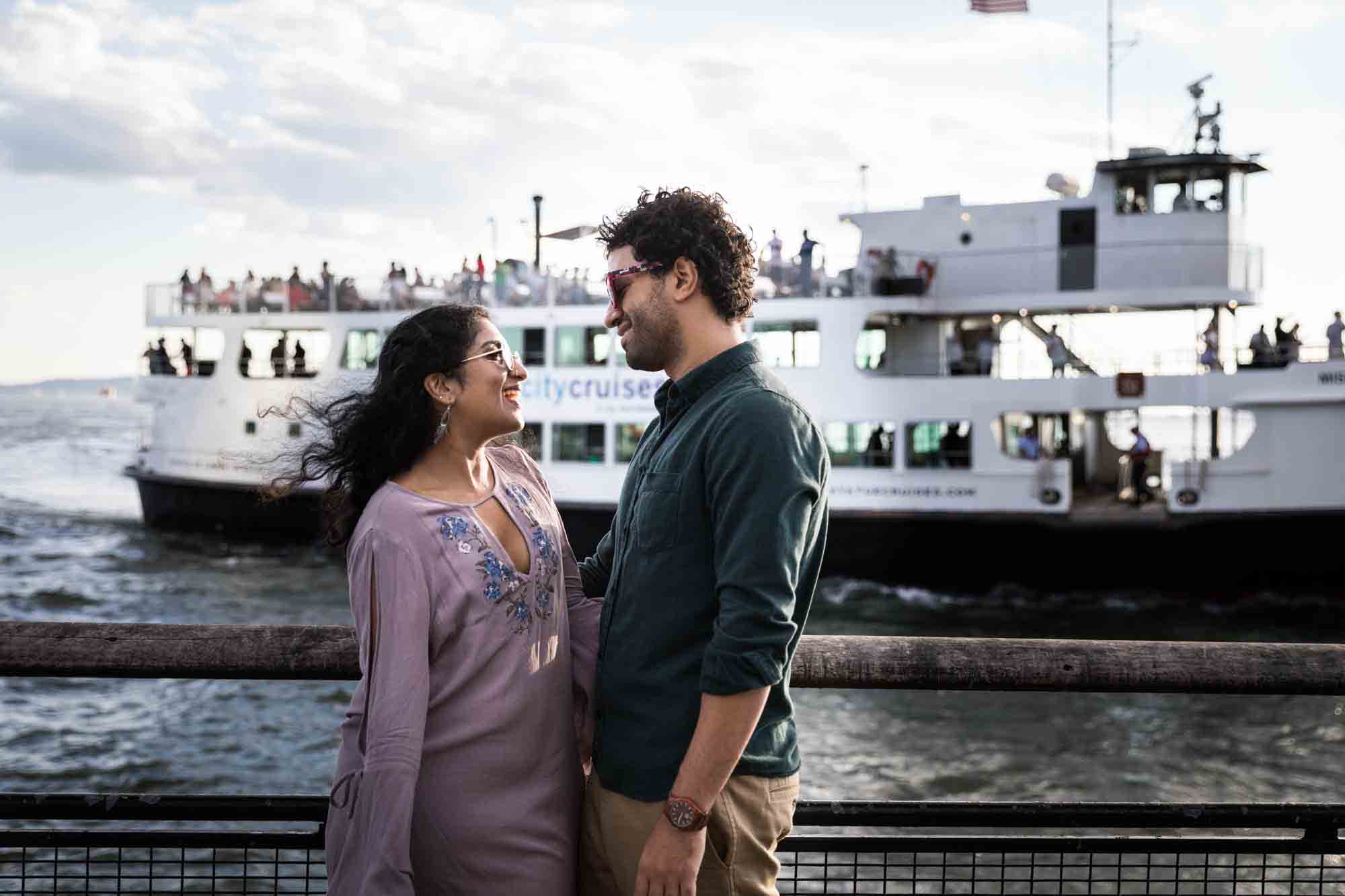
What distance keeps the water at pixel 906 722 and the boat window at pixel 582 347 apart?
533cm

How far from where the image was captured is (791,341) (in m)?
20.1

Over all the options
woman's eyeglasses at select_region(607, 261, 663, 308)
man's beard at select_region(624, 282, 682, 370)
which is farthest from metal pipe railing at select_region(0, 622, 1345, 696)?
woman's eyeglasses at select_region(607, 261, 663, 308)

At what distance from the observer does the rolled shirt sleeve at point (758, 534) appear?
6.29 ft

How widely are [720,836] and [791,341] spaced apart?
60.1 feet

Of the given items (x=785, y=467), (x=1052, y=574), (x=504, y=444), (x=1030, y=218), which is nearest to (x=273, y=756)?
(x=504, y=444)

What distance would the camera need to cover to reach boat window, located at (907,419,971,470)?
1886 centimetres

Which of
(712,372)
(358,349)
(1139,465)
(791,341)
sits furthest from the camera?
(358,349)

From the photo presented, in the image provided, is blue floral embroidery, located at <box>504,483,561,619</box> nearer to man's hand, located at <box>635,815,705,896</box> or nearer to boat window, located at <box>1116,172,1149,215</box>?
man's hand, located at <box>635,815,705,896</box>

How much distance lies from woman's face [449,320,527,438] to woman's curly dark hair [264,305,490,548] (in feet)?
0.07

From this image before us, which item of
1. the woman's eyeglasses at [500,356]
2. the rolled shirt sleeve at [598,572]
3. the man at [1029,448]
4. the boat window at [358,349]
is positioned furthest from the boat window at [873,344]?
the woman's eyeglasses at [500,356]

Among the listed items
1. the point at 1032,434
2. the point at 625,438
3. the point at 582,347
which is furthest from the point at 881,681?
the point at 582,347

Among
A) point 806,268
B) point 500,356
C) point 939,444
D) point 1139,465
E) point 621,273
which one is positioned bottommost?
point 1139,465

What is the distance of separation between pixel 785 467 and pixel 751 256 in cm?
45

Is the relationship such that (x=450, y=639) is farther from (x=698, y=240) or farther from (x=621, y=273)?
(x=698, y=240)
